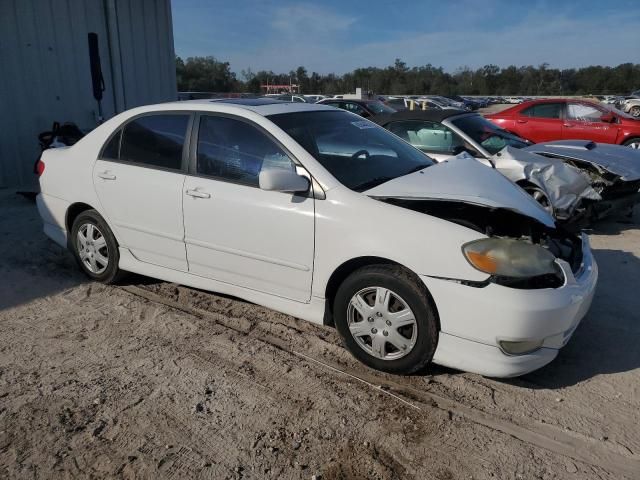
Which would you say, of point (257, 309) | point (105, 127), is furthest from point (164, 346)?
point (105, 127)

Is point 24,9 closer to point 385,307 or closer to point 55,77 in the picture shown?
point 55,77

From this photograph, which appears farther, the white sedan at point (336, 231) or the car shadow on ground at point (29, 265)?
the car shadow on ground at point (29, 265)

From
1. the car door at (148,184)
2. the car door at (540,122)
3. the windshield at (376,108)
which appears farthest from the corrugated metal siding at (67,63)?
the car door at (540,122)

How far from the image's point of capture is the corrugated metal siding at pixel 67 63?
880 cm

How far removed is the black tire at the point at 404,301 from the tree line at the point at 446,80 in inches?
2823

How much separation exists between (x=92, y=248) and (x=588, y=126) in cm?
1023

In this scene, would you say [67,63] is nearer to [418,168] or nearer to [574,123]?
[418,168]

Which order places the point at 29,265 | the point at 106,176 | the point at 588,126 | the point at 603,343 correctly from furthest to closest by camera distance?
1. the point at 588,126
2. the point at 29,265
3. the point at 106,176
4. the point at 603,343

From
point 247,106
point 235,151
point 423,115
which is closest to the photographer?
point 235,151

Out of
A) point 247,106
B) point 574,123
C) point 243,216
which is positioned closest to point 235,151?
point 247,106

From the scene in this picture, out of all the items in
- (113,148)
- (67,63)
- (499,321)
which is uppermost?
(67,63)

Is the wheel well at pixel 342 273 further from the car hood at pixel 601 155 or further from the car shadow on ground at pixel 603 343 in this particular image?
the car hood at pixel 601 155

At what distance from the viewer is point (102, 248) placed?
14.8ft

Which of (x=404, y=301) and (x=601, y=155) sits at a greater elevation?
(x=601, y=155)
